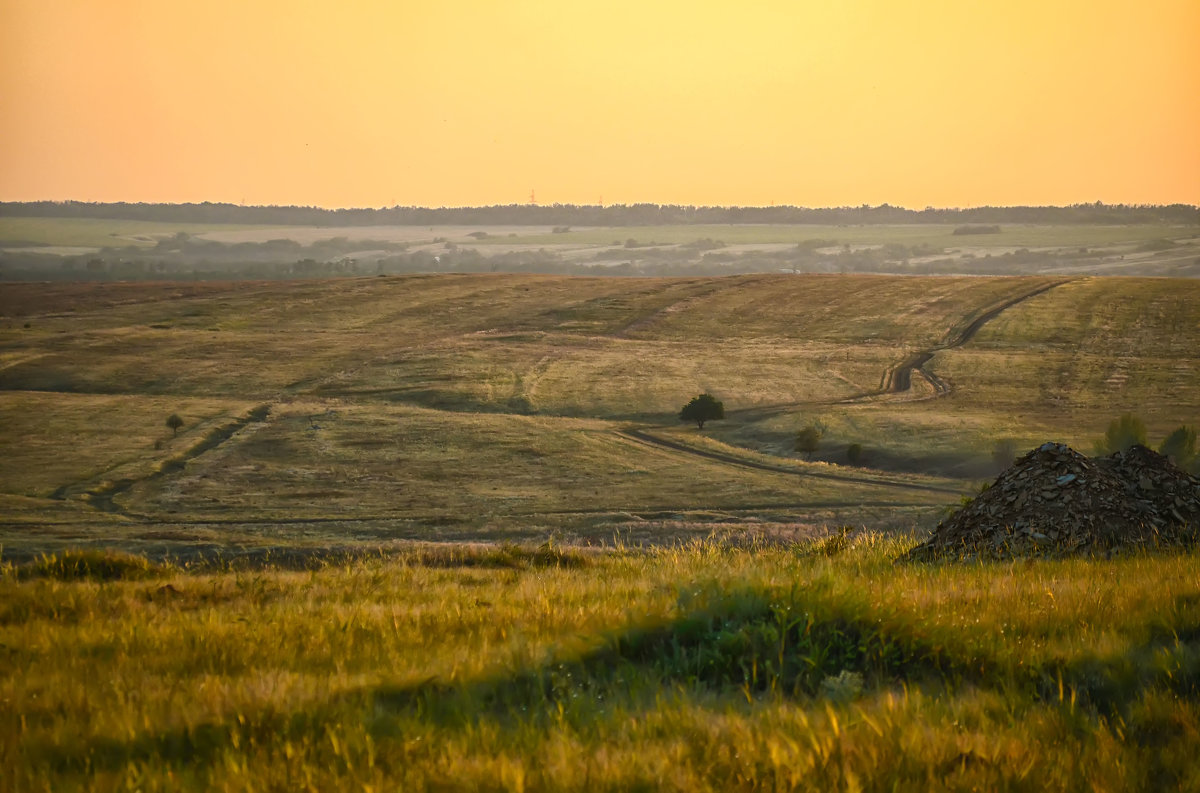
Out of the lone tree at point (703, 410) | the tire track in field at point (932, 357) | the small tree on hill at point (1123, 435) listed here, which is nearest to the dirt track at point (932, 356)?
the tire track in field at point (932, 357)

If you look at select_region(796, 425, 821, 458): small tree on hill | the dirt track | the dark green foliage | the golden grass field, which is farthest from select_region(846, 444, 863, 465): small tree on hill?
the dirt track

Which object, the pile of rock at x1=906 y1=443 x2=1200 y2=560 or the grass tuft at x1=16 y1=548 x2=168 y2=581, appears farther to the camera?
the grass tuft at x1=16 y1=548 x2=168 y2=581

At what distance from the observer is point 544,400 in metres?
75.6

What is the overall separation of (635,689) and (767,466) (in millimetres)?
53470

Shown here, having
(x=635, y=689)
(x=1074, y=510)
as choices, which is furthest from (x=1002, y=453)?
(x=635, y=689)

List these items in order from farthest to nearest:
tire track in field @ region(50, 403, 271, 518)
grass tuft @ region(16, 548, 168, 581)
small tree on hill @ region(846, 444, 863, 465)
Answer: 1. small tree on hill @ region(846, 444, 863, 465)
2. tire track in field @ region(50, 403, 271, 518)
3. grass tuft @ region(16, 548, 168, 581)

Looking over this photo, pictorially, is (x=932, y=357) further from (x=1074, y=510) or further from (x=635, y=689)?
(x=635, y=689)

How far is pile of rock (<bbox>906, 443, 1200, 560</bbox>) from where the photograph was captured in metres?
12.5

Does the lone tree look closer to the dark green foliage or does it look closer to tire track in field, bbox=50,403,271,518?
the dark green foliage

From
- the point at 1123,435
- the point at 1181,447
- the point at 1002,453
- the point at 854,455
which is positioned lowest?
the point at 854,455

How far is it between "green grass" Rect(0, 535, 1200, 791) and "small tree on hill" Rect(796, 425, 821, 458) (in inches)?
2078

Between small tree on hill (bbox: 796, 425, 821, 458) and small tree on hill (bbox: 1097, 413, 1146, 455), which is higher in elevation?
small tree on hill (bbox: 1097, 413, 1146, 455)

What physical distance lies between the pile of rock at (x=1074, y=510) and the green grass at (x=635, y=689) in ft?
9.83

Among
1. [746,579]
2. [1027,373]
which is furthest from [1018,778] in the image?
[1027,373]
